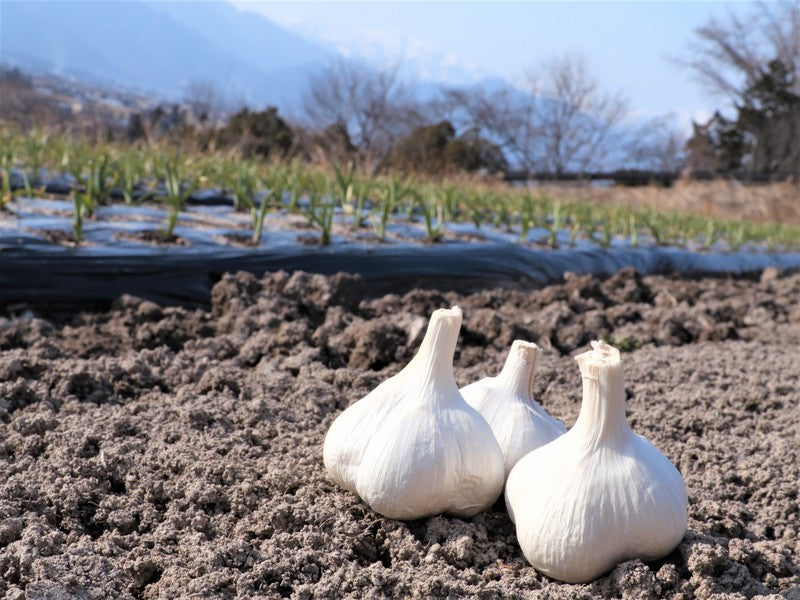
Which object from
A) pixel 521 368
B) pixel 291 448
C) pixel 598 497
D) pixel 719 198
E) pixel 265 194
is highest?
pixel 719 198

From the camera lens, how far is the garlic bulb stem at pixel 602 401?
132 cm

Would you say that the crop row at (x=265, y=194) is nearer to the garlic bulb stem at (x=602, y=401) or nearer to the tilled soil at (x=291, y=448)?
the tilled soil at (x=291, y=448)

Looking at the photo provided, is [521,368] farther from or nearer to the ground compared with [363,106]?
nearer to the ground

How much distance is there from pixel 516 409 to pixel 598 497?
0.32 metres

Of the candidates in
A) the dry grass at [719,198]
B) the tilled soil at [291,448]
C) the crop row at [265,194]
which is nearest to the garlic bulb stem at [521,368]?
the tilled soil at [291,448]

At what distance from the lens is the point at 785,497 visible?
177 cm

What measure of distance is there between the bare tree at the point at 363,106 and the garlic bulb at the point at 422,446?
2155cm

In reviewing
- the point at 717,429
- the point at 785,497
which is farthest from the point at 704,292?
the point at 785,497

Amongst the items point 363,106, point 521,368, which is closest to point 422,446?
point 521,368

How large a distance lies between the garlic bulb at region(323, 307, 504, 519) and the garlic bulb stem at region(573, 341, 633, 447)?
0.20 metres

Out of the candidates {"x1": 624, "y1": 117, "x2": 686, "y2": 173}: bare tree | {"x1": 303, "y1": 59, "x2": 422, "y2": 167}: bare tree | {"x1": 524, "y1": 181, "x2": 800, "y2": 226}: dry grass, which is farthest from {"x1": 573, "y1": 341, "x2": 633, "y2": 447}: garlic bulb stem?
{"x1": 624, "y1": 117, "x2": 686, "y2": 173}: bare tree

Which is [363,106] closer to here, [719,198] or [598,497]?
[719,198]

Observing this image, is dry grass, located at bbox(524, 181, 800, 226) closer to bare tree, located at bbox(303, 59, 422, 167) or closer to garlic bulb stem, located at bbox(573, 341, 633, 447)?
bare tree, located at bbox(303, 59, 422, 167)

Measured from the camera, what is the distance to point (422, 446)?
4.56 ft
